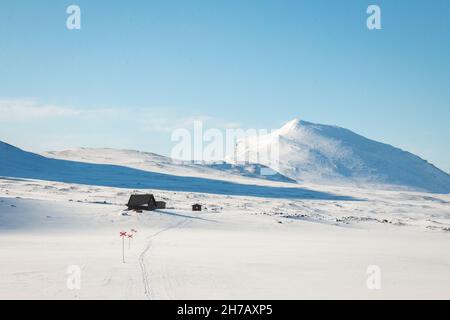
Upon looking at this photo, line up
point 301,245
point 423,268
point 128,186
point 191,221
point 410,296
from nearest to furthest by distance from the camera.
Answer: point 410,296 → point 423,268 → point 301,245 → point 191,221 → point 128,186

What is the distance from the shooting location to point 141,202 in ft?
181

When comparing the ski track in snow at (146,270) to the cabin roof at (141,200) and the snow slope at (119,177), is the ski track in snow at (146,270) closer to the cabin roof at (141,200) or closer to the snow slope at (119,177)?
the cabin roof at (141,200)

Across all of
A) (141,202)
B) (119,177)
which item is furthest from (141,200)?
(119,177)

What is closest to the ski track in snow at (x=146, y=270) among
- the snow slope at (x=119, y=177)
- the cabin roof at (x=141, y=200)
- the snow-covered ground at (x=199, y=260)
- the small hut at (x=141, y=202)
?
the snow-covered ground at (x=199, y=260)

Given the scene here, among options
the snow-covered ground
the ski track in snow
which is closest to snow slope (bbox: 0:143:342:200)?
the snow-covered ground

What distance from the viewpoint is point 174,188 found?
131 meters

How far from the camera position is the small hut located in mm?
54812

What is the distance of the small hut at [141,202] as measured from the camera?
180 ft

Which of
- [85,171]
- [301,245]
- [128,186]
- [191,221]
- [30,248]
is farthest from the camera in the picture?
[85,171]

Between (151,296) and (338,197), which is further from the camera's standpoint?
(338,197)

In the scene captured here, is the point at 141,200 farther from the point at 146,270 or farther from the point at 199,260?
the point at 146,270

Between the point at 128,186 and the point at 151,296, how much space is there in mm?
112674

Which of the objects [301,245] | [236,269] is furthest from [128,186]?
[236,269]
